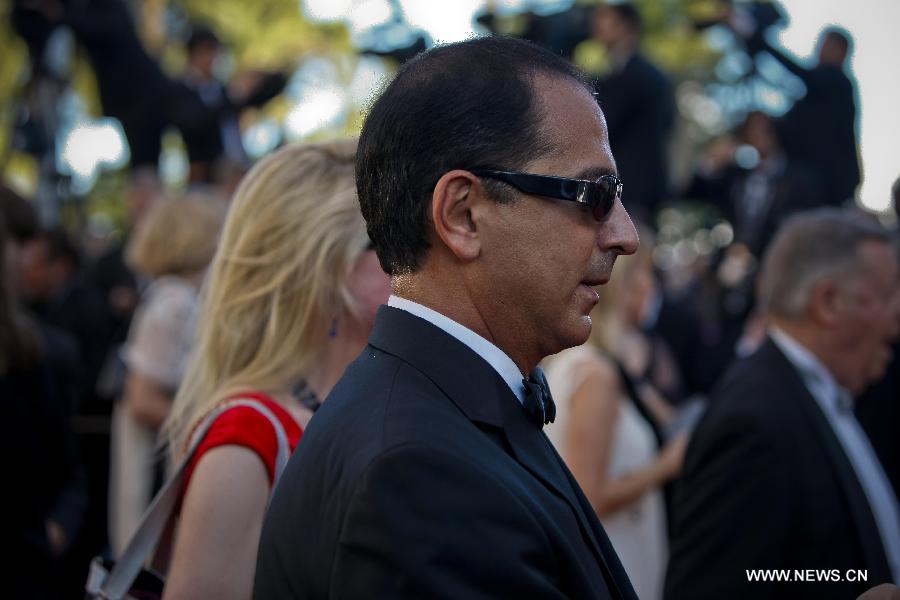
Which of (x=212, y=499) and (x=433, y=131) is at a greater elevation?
(x=433, y=131)

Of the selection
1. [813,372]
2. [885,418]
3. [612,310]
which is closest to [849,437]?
[813,372]

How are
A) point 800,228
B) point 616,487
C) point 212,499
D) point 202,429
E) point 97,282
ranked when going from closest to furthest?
point 212,499, point 202,429, point 800,228, point 616,487, point 97,282

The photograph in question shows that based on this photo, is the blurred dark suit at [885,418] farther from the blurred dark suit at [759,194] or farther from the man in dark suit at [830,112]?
the man in dark suit at [830,112]

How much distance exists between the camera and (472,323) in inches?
65.7

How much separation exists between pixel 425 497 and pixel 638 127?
21.6 ft

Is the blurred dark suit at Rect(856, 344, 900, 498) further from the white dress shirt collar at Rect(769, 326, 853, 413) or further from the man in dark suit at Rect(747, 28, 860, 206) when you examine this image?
the man in dark suit at Rect(747, 28, 860, 206)

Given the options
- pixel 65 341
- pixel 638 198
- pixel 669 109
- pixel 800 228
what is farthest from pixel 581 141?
pixel 669 109

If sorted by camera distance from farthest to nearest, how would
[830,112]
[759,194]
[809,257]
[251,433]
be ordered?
[759,194]
[830,112]
[809,257]
[251,433]

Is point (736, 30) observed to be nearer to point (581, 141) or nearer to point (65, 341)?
point (65, 341)

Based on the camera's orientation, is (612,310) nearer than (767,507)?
No

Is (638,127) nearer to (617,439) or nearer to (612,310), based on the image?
(612,310)

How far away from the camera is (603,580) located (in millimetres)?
1577

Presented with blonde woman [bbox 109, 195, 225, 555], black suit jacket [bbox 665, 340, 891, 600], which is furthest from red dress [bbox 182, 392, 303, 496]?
blonde woman [bbox 109, 195, 225, 555]

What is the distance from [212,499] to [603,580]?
89cm
